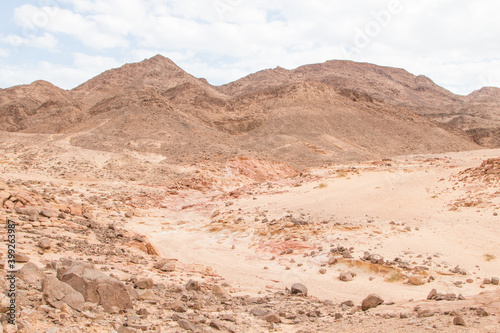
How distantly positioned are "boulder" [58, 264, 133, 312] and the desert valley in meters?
0.01

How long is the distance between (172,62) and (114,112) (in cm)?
5718

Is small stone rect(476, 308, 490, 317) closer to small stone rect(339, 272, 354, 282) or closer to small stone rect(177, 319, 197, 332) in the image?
A: small stone rect(177, 319, 197, 332)

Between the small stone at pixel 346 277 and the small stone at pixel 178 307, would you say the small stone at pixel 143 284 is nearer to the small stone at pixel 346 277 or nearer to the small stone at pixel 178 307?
the small stone at pixel 178 307

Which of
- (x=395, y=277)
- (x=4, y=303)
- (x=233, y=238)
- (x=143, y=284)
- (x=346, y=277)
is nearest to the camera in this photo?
(x=4, y=303)

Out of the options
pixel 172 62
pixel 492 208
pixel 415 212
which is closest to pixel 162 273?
pixel 415 212

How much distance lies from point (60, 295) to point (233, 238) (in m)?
7.46

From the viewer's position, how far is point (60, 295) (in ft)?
15.2

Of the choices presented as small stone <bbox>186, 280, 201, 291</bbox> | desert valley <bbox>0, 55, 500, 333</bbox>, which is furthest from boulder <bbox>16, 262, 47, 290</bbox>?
small stone <bbox>186, 280, 201, 291</bbox>

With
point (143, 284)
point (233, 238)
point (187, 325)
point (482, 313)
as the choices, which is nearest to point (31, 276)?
point (143, 284)

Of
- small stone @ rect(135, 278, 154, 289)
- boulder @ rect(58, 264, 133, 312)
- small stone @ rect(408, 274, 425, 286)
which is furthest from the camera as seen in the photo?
small stone @ rect(408, 274, 425, 286)

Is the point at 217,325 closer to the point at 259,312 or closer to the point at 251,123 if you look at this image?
the point at 259,312

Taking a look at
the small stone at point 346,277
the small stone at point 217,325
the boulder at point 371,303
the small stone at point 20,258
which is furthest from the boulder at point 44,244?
the small stone at point 346,277

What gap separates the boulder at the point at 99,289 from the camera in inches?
194

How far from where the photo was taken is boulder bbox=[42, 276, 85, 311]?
4.54 meters
